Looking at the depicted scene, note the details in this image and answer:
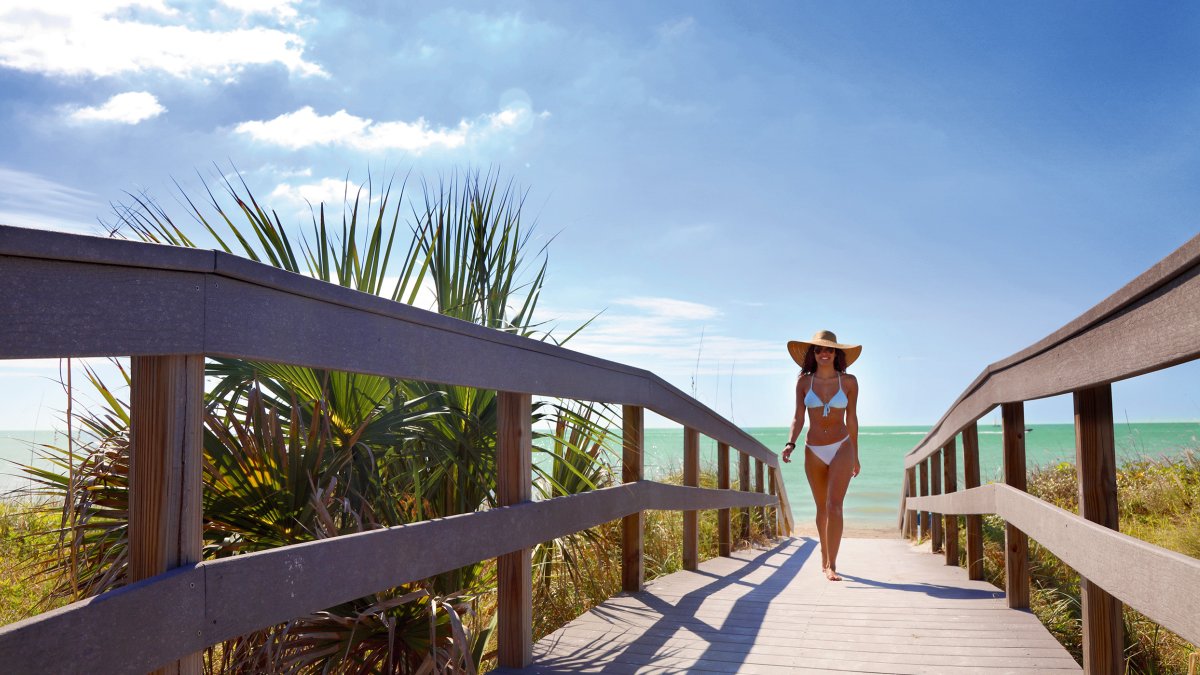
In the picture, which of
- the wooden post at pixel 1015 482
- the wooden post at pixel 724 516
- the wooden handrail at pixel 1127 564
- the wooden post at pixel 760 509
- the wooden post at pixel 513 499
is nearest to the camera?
the wooden handrail at pixel 1127 564

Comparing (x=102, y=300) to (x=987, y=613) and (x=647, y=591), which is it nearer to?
(x=647, y=591)

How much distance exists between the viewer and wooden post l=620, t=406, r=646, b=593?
434 cm

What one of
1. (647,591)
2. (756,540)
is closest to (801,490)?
(756,540)

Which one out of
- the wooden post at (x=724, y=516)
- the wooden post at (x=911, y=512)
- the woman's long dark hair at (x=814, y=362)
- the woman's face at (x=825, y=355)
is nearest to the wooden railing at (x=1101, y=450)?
the woman's face at (x=825, y=355)

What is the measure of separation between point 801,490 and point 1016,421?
1422 inches

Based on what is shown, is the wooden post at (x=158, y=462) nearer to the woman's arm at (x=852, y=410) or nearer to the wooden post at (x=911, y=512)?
the woman's arm at (x=852, y=410)

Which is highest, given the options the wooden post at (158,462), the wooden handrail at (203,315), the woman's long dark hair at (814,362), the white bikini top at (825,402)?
the woman's long dark hair at (814,362)

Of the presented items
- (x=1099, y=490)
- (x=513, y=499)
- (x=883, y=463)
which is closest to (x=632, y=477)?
(x=513, y=499)

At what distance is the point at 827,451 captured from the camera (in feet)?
20.9

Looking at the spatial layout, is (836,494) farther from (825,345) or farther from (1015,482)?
(1015,482)

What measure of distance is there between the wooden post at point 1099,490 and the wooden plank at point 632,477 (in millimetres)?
1978

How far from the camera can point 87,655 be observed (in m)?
1.31

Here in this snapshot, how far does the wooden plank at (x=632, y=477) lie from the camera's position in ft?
14.3

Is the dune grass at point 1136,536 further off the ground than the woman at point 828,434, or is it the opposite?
the woman at point 828,434
